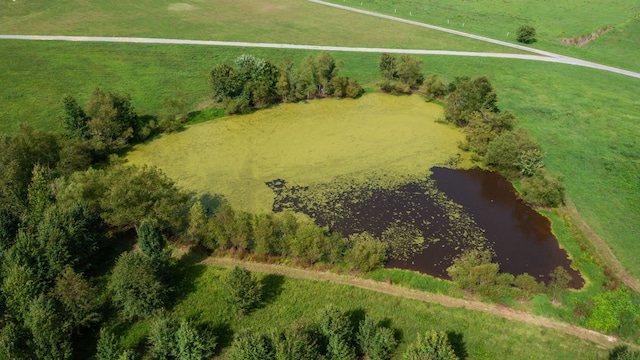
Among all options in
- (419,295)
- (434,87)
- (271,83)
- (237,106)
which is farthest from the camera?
(434,87)

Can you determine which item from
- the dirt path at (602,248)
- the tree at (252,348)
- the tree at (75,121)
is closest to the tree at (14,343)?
the tree at (252,348)

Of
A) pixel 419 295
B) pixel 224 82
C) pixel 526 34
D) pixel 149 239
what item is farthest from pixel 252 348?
pixel 526 34

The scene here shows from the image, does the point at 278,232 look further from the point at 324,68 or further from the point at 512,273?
the point at 324,68

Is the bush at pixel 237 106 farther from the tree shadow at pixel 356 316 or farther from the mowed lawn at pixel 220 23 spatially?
the tree shadow at pixel 356 316

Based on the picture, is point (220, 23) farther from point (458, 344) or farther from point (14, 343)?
point (458, 344)

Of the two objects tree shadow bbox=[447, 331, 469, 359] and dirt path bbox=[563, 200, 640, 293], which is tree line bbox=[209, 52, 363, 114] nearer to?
dirt path bbox=[563, 200, 640, 293]
